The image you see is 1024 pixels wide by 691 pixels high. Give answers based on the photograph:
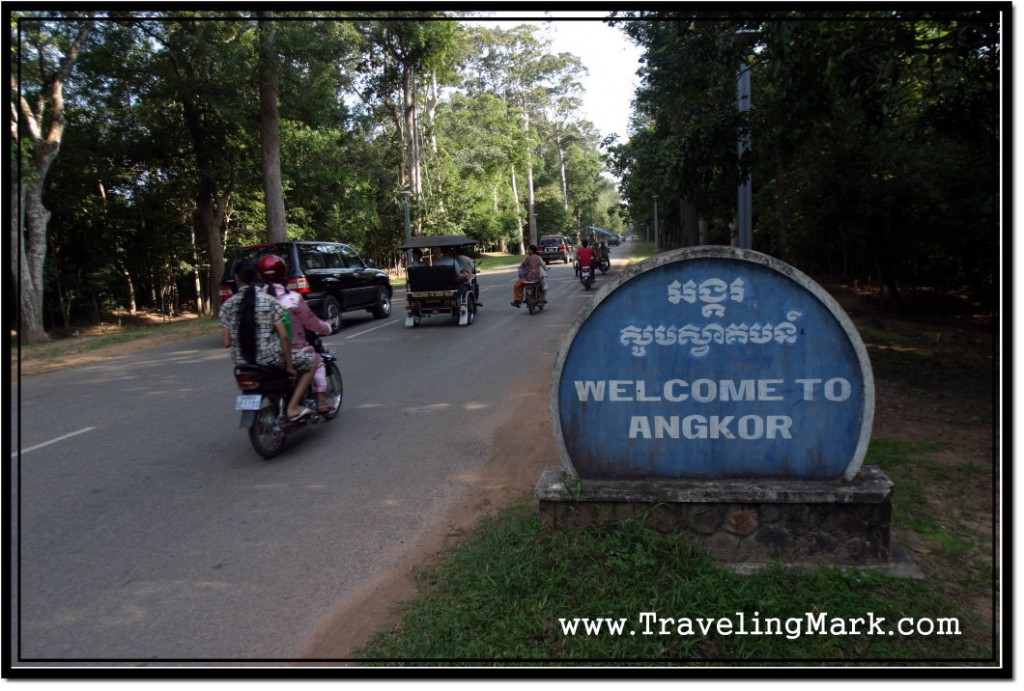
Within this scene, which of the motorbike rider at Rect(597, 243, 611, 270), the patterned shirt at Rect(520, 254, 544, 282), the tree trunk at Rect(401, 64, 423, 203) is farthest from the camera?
the tree trunk at Rect(401, 64, 423, 203)

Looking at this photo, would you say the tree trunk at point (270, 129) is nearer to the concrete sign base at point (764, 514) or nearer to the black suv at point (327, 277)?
the black suv at point (327, 277)

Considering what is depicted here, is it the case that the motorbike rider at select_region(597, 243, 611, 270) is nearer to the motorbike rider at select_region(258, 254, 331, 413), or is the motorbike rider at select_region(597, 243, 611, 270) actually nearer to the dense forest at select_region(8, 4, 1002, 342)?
the dense forest at select_region(8, 4, 1002, 342)

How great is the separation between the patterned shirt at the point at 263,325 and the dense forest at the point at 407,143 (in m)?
2.30

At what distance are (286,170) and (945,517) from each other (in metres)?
23.3

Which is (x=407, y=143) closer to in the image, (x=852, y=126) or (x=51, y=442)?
(x=852, y=126)

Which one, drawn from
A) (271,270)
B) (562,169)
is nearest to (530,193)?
(562,169)

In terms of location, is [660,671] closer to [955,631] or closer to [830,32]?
[955,631]

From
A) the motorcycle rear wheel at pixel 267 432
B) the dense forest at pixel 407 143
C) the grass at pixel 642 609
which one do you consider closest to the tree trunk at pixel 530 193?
the dense forest at pixel 407 143

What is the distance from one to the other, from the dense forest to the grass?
3.08 m

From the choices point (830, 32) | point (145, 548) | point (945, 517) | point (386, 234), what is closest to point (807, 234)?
point (830, 32)

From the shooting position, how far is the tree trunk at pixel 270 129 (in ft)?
62.9

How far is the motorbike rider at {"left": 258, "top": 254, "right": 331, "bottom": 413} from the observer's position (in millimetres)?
6035

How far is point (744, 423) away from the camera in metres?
3.80
